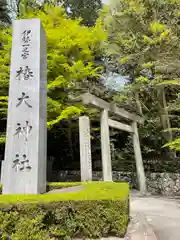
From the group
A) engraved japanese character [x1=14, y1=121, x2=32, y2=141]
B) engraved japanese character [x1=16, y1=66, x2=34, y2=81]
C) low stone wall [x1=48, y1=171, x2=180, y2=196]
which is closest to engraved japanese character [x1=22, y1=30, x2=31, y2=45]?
engraved japanese character [x1=16, y1=66, x2=34, y2=81]

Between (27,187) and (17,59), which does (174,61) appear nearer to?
(17,59)

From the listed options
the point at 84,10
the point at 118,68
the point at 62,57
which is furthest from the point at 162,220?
the point at 84,10

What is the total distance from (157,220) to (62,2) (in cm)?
1535

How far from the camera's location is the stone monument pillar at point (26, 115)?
4207 mm

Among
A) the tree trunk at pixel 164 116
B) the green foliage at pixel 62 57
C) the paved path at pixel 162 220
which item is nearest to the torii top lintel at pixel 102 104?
the green foliage at pixel 62 57

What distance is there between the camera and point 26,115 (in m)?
4.50

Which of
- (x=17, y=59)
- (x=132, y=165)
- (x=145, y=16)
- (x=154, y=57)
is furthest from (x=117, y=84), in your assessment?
(x=17, y=59)

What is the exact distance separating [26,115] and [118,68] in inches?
358

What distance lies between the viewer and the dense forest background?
30.5ft

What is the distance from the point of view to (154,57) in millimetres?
10180

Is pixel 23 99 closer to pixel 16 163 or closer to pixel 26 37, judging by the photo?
pixel 16 163

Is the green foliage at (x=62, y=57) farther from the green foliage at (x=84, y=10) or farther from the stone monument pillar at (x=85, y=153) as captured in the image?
the green foliage at (x=84, y=10)

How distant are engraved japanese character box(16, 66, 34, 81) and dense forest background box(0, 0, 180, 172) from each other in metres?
3.74

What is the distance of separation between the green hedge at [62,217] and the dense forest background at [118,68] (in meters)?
5.43
